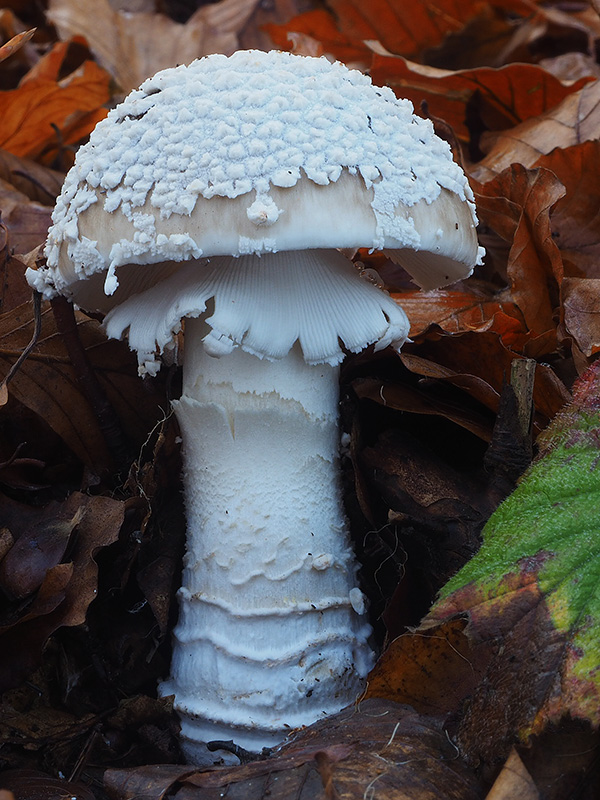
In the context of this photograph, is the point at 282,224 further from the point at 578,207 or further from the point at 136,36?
the point at 136,36

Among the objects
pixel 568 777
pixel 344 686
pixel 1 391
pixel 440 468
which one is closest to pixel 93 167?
pixel 1 391

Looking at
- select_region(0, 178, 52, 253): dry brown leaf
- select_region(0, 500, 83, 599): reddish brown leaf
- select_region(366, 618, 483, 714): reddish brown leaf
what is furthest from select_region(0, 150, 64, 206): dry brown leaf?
select_region(366, 618, 483, 714): reddish brown leaf

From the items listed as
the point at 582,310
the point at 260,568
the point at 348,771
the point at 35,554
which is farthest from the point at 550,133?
the point at 348,771

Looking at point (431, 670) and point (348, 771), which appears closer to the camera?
point (348, 771)

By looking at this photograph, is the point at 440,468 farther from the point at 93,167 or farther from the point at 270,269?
the point at 93,167

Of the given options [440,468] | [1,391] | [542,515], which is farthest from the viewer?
[440,468]

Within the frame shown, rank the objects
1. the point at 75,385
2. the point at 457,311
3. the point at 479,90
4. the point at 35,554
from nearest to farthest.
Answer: the point at 35,554
the point at 75,385
the point at 457,311
the point at 479,90

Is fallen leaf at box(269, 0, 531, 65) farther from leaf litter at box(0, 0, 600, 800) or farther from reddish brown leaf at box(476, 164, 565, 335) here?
reddish brown leaf at box(476, 164, 565, 335)
